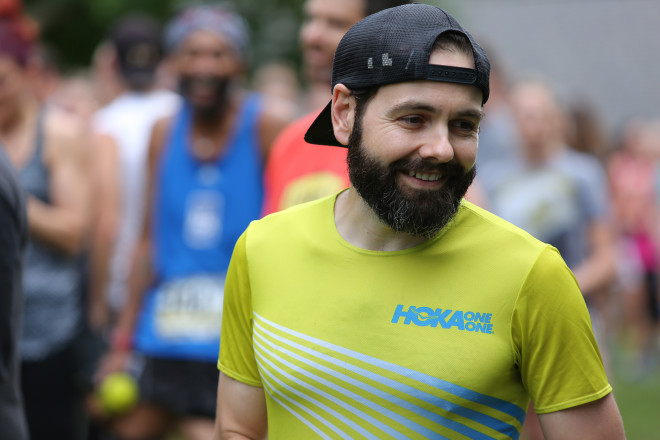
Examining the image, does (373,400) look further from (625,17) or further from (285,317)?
(625,17)

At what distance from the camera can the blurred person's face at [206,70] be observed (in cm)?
550

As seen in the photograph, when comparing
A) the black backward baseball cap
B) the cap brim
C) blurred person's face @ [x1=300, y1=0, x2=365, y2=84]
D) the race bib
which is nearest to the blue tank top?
→ the race bib

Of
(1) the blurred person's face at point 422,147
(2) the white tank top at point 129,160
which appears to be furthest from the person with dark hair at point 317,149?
(2) the white tank top at point 129,160

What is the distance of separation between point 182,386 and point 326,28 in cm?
197

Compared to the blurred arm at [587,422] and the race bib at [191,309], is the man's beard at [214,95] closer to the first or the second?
the race bib at [191,309]

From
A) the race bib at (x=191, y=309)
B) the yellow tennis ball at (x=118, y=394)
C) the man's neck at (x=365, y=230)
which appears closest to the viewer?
the man's neck at (x=365, y=230)

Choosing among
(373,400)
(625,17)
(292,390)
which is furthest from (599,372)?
(625,17)

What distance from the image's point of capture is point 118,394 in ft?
18.4

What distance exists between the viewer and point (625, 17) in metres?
28.5

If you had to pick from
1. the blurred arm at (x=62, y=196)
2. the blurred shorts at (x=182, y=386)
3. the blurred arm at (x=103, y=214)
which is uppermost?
the blurred arm at (x=62, y=196)

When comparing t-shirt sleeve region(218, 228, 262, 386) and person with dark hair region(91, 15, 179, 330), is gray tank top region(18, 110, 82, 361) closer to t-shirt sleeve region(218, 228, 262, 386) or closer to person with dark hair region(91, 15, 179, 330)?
person with dark hair region(91, 15, 179, 330)

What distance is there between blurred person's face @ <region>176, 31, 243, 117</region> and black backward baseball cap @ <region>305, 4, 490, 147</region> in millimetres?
2807

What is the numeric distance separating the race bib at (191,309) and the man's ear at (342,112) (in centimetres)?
254

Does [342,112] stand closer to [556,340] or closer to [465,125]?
[465,125]
